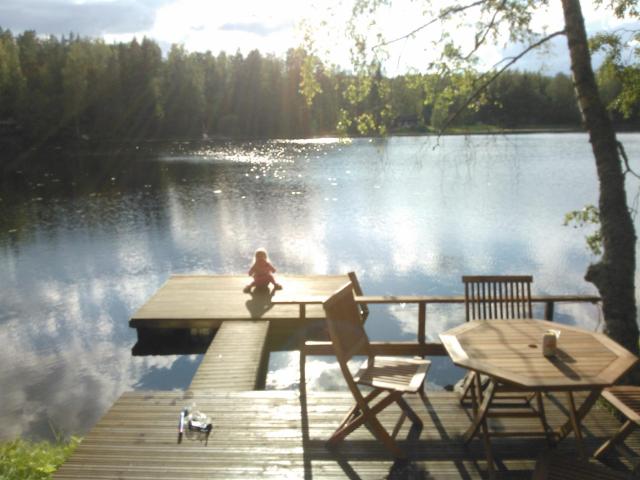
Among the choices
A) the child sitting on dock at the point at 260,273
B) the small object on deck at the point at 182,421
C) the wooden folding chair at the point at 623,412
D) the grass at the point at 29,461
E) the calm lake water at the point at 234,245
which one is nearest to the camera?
the wooden folding chair at the point at 623,412

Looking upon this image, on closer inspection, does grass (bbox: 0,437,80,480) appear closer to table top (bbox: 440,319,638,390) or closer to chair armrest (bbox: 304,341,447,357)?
chair armrest (bbox: 304,341,447,357)

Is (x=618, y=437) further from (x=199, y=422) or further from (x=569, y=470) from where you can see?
(x=199, y=422)

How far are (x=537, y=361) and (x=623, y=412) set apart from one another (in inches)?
25.0

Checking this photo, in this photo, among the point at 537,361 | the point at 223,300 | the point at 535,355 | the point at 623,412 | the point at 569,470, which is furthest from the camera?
the point at 223,300

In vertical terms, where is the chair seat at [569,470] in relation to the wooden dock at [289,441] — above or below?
above

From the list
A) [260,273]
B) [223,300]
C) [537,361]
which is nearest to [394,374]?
[537,361]

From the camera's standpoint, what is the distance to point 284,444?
15.1 ft

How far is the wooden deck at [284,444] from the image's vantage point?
4.22 meters

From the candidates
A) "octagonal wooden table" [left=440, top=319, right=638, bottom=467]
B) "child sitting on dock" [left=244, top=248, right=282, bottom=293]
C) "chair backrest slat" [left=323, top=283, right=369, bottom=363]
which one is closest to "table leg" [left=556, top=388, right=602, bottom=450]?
"octagonal wooden table" [left=440, top=319, right=638, bottom=467]

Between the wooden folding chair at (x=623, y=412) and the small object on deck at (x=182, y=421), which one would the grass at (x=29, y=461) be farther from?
the wooden folding chair at (x=623, y=412)

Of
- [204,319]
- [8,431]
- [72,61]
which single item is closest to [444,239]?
[204,319]

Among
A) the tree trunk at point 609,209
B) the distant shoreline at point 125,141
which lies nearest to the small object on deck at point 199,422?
the tree trunk at point 609,209

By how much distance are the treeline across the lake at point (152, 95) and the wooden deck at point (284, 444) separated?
51.1 metres

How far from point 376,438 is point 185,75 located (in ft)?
254
